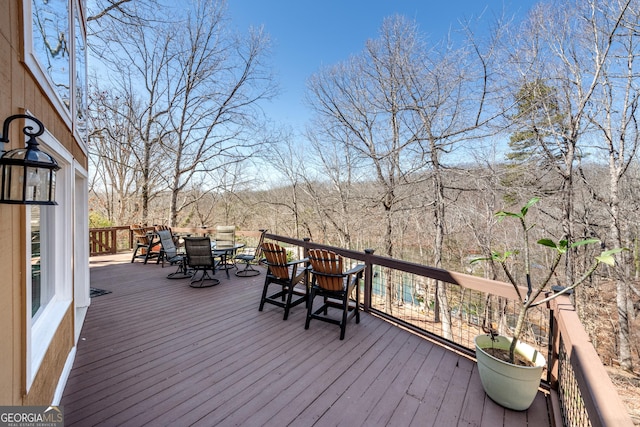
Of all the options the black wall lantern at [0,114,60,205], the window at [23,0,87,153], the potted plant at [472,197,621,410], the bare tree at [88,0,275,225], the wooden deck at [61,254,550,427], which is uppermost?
the bare tree at [88,0,275,225]

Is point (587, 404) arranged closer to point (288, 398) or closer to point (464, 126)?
point (288, 398)

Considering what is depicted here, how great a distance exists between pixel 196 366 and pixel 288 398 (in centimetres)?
98

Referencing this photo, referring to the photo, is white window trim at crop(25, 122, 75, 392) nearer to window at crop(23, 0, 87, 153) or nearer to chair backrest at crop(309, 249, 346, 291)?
window at crop(23, 0, 87, 153)

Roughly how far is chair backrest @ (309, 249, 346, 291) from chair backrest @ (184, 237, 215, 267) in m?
2.57

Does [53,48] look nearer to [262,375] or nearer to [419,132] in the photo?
[262,375]

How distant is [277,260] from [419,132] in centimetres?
630

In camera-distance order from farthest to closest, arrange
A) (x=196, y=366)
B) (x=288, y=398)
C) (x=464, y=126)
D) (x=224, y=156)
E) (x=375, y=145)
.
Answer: (x=224, y=156) → (x=375, y=145) → (x=464, y=126) → (x=196, y=366) → (x=288, y=398)

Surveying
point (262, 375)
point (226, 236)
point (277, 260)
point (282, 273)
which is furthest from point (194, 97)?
point (262, 375)

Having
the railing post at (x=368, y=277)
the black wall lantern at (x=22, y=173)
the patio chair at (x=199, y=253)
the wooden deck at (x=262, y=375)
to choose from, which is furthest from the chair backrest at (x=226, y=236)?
the black wall lantern at (x=22, y=173)

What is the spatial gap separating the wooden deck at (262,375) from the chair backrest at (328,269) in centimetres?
58

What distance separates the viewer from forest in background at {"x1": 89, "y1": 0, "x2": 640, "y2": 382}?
20.8 feet

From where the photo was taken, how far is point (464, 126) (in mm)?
7090

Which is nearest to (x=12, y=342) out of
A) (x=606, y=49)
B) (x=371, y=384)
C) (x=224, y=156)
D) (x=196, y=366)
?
(x=196, y=366)

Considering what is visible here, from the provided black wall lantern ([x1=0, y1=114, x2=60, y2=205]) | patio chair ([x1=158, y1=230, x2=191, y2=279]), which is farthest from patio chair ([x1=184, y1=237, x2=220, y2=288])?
black wall lantern ([x1=0, y1=114, x2=60, y2=205])
